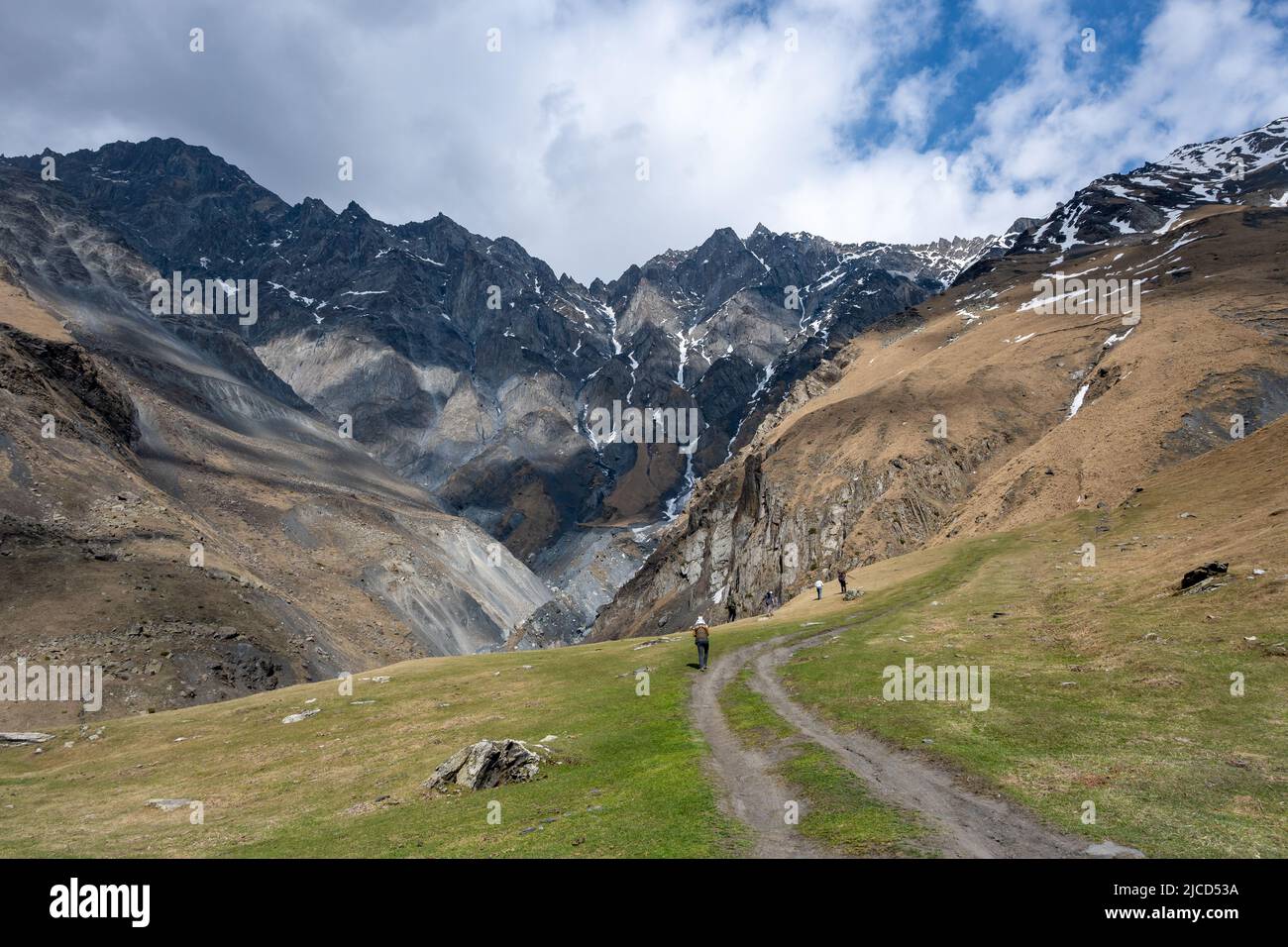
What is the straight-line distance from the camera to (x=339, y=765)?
28672 millimetres

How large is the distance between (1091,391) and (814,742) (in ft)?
309

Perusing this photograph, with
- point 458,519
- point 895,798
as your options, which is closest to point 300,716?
point 895,798

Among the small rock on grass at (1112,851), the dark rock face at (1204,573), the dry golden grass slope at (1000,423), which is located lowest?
the small rock on grass at (1112,851)

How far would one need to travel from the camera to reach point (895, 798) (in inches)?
651

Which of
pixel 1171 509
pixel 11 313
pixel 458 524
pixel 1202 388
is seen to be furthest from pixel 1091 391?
pixel 11 313

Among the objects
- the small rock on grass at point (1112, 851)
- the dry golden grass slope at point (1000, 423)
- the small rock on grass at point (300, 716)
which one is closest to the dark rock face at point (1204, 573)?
the dry golden grass slope at point (1000, 423)

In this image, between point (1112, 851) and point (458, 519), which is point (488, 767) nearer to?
point (1112, 851)

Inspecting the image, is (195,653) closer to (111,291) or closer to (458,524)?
(458,524)

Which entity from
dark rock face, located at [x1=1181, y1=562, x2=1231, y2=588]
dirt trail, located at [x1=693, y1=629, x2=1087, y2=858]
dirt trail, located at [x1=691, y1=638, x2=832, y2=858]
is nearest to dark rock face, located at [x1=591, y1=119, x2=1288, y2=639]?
dark rock face, located at [x1=1181, y1=562, x2=1231, y2=588]

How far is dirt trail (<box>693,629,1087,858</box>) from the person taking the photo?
13.5 m

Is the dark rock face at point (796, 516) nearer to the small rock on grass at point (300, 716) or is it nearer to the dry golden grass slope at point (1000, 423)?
the dry golden grass slope at point (1000, 423)

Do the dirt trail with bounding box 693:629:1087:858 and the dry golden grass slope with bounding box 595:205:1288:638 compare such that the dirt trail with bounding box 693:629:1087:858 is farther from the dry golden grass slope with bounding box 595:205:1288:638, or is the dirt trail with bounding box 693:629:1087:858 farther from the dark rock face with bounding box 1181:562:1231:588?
the dry golden grass slope with bounding box 595:205:1288:638

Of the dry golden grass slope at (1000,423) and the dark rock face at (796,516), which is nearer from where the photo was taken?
the dry golden grass slope at (1000,423)

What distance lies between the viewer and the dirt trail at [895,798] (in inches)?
532
